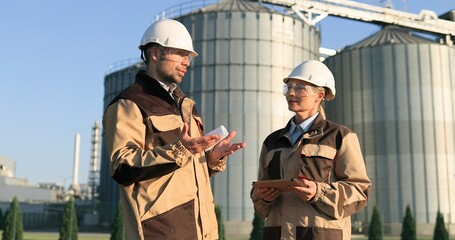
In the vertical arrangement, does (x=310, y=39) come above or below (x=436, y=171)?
above

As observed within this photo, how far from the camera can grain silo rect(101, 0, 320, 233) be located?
30.3m

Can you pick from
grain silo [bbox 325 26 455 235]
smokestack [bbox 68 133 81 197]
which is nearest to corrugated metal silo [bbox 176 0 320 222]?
grain silo [bbox 325 26 455 235]

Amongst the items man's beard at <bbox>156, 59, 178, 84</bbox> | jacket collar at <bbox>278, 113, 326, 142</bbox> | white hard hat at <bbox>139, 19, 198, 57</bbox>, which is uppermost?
white hard hat at <bbox>139, 19, 198, 57</bbox>

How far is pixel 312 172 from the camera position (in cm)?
385

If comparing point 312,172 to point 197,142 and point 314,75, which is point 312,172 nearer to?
point 314,75

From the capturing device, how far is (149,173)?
3018 mm

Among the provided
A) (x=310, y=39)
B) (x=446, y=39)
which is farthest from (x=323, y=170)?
(x=446, y=39)

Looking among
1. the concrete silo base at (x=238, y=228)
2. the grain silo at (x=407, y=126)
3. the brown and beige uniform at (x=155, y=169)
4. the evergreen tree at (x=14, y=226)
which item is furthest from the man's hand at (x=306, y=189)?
the grain silo at (x=407, y=126)

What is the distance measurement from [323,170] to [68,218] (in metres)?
19.7

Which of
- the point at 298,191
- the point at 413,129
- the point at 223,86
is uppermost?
the point at 223,86

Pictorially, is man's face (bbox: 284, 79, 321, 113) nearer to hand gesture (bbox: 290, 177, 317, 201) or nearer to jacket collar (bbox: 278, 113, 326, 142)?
jacket collar (bbox: 278, 113, 326, 142)

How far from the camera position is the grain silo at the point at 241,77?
30344 mm

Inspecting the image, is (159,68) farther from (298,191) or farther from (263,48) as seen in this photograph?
(263,48)

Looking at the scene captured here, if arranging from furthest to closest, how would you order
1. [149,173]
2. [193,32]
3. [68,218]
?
[193,32], [68,218], [149,173]
